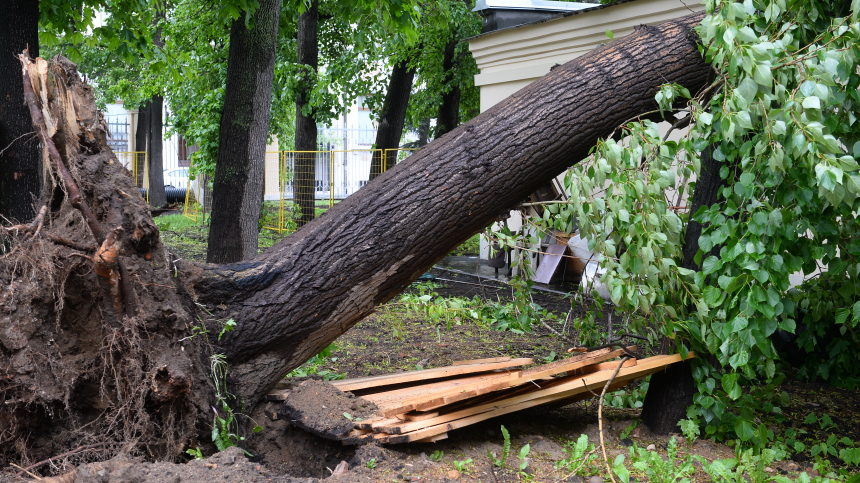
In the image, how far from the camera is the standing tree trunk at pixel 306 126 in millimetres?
11828

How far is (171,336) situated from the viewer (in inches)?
111

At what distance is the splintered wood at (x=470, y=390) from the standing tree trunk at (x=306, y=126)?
30.4 ft

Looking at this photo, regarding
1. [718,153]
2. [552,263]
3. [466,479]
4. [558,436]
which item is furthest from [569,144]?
[552,263]

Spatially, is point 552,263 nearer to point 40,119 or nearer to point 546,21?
point 546,21

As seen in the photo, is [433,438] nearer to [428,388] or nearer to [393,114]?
[428,388]

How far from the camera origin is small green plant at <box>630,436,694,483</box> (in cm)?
265

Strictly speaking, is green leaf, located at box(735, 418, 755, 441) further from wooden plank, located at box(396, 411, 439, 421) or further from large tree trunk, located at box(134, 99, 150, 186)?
large tree trunk, located at box(134, 99, 150, 186)

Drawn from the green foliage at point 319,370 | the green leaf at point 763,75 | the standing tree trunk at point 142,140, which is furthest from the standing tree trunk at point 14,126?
the standing tree trunk at point 142,140

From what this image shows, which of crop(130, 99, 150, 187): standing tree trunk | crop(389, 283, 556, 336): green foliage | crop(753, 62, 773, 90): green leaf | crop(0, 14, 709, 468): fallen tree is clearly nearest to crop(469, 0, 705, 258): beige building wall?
crop(389, 283, 556, 336): green foliage

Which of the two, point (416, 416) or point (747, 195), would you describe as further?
point (416, 416)

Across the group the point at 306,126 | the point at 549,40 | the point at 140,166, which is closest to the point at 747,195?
the point at 549,40

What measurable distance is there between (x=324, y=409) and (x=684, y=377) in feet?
6.42

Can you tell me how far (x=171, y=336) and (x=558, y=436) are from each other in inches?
82.3

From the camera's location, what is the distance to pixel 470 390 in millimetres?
2949
